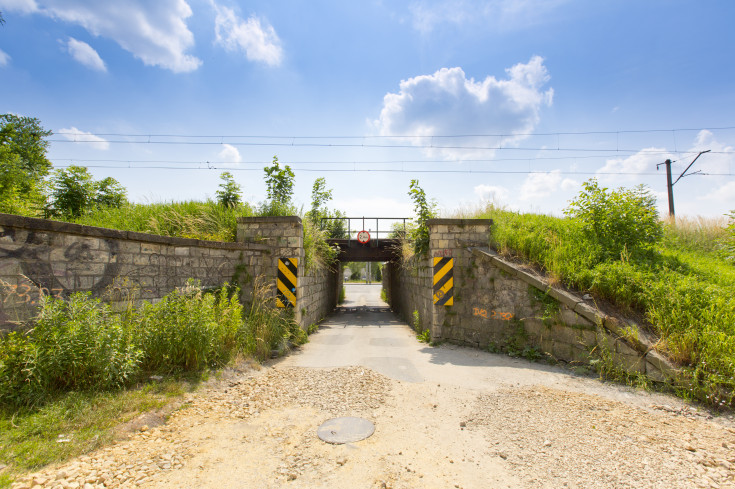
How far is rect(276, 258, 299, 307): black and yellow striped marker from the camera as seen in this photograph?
285 inches

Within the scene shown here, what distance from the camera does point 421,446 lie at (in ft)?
9.91

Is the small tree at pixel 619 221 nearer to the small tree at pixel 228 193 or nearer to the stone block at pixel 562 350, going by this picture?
the stone block at pixel 562 350

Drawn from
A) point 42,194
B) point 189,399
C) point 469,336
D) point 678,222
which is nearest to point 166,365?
point 189,399

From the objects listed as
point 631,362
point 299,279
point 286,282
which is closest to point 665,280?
point 631,362

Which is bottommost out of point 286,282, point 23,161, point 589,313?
point 589,313

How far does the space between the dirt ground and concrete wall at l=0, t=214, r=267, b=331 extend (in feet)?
6.53

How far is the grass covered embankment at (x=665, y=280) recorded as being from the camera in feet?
13.2

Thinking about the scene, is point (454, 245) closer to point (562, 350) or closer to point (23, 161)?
point (562, 350)

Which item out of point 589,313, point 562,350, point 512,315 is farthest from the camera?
point 512,315

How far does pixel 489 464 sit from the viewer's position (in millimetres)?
2734

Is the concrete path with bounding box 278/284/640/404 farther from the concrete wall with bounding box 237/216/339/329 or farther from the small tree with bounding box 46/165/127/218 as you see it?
the small tree with bounding box 46/165/127/218

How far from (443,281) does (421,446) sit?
4485 millimetres

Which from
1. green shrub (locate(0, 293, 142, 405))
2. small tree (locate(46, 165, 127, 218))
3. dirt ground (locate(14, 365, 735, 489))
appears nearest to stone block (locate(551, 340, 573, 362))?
dirt ground (locate(14, 365, 735, 489))

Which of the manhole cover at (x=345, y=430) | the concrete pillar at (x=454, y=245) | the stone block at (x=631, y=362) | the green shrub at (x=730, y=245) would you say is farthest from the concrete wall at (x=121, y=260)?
the green shrub at (x=730, y=245)
